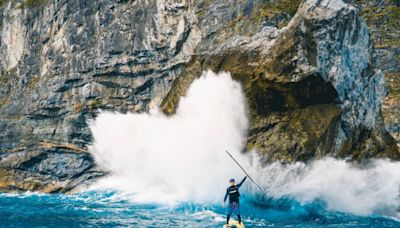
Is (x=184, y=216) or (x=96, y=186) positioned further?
(x=96, y=186)

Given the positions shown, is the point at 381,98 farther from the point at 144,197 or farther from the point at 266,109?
the point at 144,197

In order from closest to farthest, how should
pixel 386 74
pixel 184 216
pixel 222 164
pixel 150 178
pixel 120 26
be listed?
1. pixel 184 216
2. pixel 222 164
3. pixel 150 178
4. pixel 120 26
5. pixel 386 74

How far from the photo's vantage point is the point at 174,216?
28.4 metres

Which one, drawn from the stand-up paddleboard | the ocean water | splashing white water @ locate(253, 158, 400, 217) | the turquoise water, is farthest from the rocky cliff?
the stand-up paddleboard

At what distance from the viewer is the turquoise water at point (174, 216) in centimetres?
2638

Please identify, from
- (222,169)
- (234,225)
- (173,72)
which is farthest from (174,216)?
(173,72)

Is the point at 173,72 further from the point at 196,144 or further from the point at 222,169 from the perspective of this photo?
the point at 222,169

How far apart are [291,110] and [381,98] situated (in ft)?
27.5

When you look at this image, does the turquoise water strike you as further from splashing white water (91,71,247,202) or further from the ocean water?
splashing white water (91,71,247,202)

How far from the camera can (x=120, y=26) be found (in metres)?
49.3

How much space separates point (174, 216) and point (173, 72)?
21.1 meters

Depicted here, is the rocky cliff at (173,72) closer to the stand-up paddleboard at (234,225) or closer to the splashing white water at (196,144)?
the splashing white water at (196,144)

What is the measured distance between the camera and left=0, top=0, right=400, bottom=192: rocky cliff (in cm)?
3067

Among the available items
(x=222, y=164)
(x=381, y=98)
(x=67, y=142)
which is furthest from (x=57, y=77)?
(x=381, y=98)
